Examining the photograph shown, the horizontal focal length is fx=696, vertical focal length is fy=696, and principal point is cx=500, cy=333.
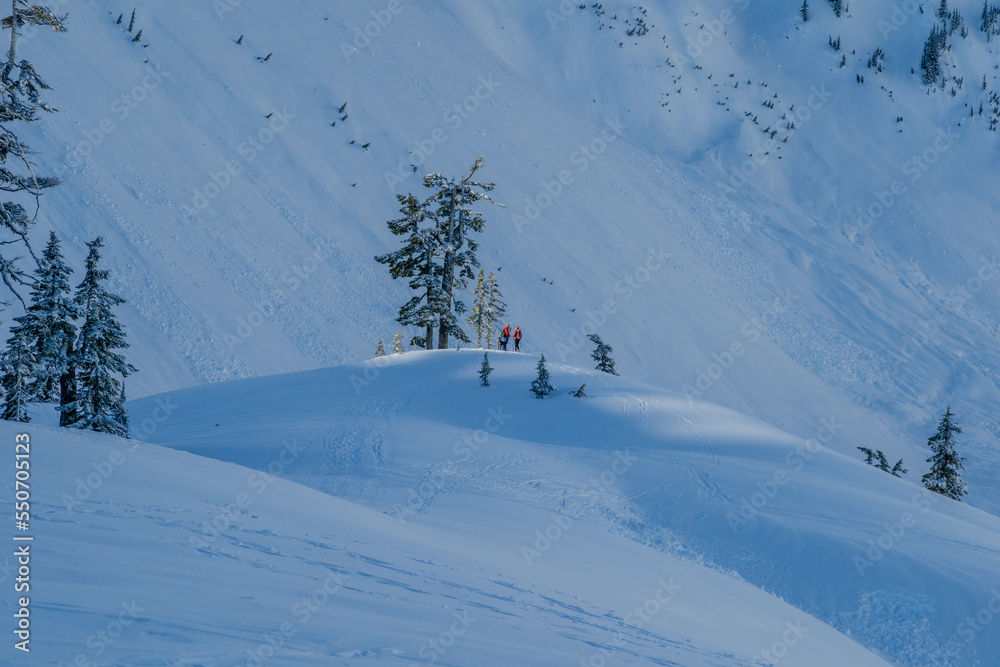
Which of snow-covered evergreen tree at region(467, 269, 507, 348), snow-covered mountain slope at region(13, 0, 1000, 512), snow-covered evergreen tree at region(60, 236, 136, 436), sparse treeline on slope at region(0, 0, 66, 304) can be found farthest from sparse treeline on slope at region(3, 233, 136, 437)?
snow-covered evergreen tree at region(467, 269, 507, 348)

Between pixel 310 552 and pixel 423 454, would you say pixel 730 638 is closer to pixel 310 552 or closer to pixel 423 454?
pixel 310 552

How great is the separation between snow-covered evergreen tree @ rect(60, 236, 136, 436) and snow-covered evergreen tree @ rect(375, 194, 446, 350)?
14.5 meters

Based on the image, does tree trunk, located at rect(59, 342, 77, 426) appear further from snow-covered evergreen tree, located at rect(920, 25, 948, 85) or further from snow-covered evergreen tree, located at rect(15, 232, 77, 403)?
snow-covered evergreen tree, located at rect(920, 25, 948, 85)

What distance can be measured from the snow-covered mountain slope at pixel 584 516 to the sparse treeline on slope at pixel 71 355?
252 cm

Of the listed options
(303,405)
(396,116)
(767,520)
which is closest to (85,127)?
(396,116)

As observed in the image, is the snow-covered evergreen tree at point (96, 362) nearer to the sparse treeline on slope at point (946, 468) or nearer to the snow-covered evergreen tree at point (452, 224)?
the snow-covered evergreen tree at point (452, 224)

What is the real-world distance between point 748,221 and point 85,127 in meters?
57.1

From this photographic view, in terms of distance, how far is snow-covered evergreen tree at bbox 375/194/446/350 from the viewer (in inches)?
1134

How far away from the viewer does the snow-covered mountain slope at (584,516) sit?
22.2 feet

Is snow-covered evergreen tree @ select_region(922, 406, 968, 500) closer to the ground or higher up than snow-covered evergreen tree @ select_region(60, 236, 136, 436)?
higher up

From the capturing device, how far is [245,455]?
15.2 m

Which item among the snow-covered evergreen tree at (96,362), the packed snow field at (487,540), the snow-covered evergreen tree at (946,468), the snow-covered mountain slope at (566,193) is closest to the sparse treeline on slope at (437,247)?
the packed snow field at (487,540)

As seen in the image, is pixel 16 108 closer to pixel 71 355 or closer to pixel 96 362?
pixel 96 362

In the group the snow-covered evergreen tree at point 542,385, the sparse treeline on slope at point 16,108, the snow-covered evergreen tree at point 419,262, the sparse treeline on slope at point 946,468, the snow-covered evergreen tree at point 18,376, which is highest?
the sparse treeline on slope at point 946,468
